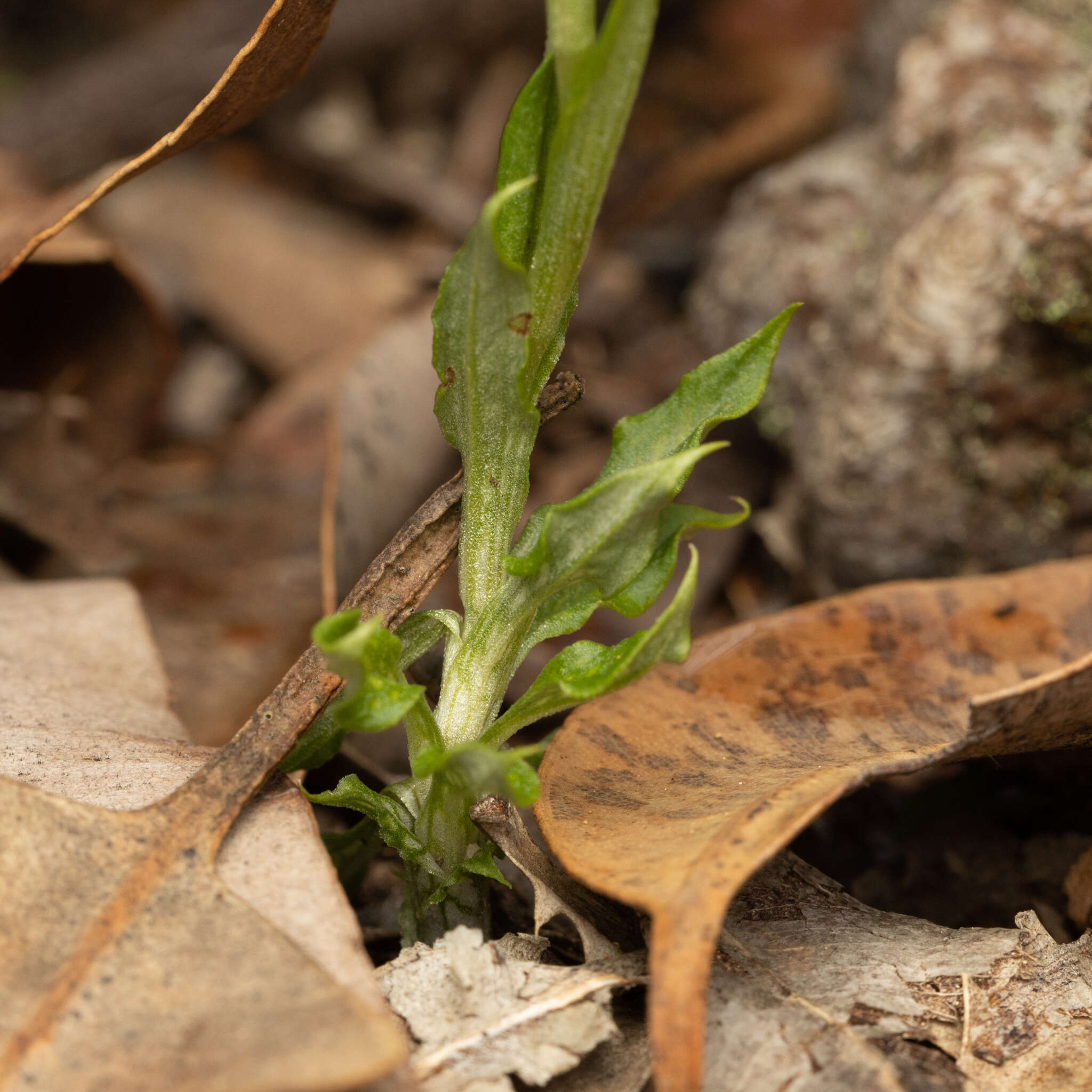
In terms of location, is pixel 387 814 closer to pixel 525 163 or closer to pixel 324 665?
pixel 324 665

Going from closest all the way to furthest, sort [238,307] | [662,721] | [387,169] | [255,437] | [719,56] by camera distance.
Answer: [662,721], [255,437], [238,307], [387,169], [719,56]

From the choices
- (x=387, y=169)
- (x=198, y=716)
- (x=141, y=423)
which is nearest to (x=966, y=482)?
(x=198, y=716)

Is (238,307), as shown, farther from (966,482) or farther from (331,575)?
(966,482)

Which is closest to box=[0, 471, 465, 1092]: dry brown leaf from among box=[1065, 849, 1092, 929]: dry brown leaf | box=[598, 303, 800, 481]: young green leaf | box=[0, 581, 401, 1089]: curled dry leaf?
box=[0, 581, 401, 1089]: curled dry leaf

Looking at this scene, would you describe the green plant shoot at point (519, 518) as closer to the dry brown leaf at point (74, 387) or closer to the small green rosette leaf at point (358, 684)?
the small green rosette leaf at point (358, 684)

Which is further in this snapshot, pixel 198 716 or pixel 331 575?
pixel 198 716

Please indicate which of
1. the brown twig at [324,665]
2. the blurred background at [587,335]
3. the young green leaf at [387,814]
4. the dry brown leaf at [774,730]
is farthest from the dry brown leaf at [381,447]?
the dry brown leaf at [774,730]

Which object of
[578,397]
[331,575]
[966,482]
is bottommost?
[966,482]
